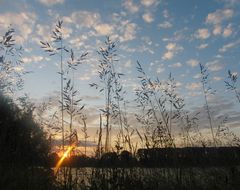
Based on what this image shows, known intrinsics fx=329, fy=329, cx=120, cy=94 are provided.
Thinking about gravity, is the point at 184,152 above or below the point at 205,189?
above

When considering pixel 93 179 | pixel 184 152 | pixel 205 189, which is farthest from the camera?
pixel 184 152

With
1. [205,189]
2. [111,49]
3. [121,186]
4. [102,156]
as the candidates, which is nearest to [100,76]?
[111,49]

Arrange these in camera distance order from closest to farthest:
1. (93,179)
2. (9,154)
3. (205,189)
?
1. (205,189)
2. (93,179)
3. (9,154)

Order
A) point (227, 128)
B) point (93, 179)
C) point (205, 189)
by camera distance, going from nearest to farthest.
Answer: point (205, 189), point (93, 179), point (227, 128)

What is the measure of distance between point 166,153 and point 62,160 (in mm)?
1992

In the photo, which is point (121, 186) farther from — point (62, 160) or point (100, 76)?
point (100, 76)

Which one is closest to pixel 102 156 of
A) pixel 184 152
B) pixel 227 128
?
pixel 184 152

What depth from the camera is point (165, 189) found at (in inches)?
191

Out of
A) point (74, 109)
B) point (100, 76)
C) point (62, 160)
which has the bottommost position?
point (62, 160)

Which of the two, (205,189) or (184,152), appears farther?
(184,152)

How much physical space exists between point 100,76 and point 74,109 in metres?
1.35

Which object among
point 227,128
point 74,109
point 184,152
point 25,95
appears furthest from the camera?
point 25,95

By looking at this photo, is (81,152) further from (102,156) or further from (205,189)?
(205,189)

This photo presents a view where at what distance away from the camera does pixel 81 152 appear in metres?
6.46
